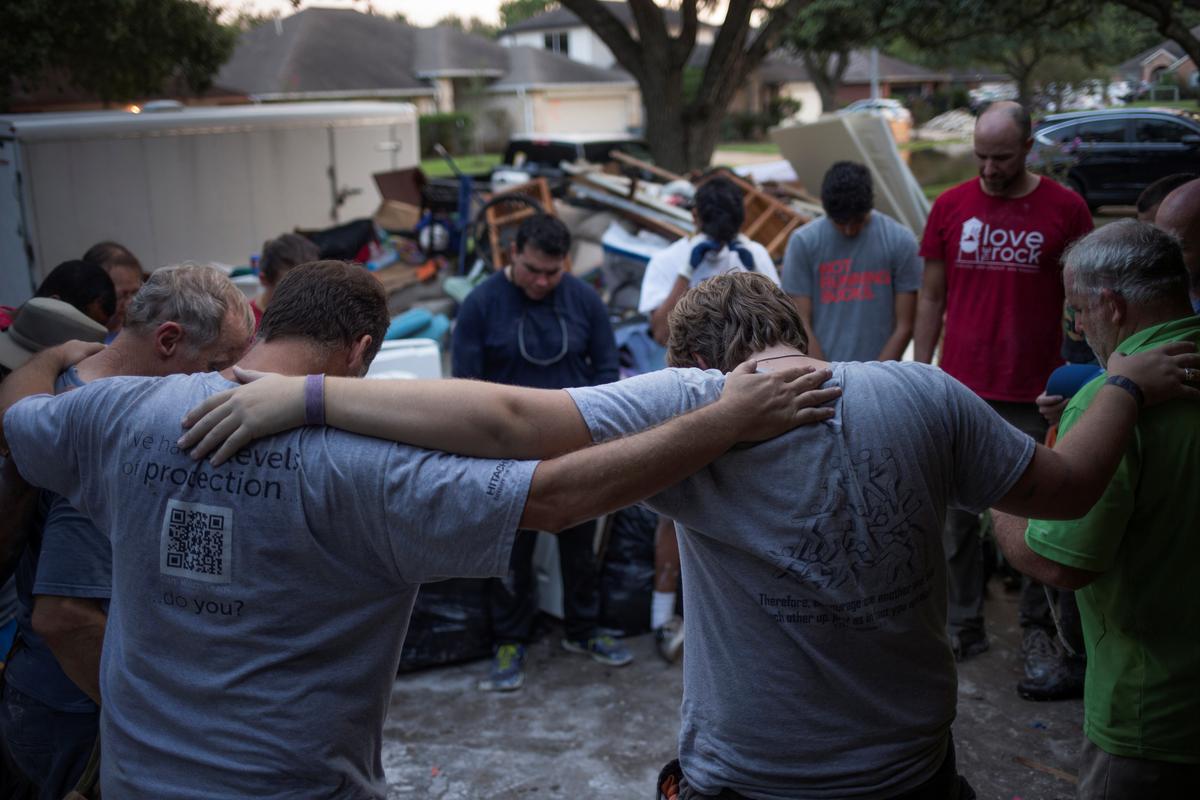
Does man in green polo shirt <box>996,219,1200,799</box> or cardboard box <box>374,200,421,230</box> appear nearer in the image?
man in green polo shirt <box>996,219,1200,799</box>

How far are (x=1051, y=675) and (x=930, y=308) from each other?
1.73m

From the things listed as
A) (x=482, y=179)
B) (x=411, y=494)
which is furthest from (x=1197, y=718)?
(x=482, y=179)

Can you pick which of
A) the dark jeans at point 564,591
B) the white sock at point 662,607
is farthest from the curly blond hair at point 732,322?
the white sock at point 662,607

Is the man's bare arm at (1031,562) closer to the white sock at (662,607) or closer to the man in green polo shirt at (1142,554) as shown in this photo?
the man in green polo shirt at (1142,554)

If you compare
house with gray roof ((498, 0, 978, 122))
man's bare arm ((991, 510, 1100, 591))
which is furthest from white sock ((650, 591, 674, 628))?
house with gray roof ((498, 0, 978, 122))

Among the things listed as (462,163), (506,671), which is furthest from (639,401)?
(462,163)

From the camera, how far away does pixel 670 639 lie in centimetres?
515

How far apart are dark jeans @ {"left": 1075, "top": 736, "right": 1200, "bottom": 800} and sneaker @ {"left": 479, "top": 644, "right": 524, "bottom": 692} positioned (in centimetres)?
303

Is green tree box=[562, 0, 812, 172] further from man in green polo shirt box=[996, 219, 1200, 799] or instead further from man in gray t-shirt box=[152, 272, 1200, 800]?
man in gray t-shirt box=[152, 272, 1200, 800]

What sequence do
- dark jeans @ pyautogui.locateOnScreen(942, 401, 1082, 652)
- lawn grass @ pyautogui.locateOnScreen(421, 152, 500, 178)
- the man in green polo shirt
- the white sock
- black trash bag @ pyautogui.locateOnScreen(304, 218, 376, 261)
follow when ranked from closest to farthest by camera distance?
the man in green polo shirt, dark jeans @ pyautogui.locateOnScreen(942, 401, 1082, 652), the white sock, black trash bag @ pyautogui.locateOnScreen(304, 218, 376, 261), lawn grass @ pyautogui.locateOnScreen(421, 152, 500, 178)

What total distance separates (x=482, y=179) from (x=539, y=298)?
957cm

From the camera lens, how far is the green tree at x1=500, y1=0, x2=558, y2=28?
67.6 m

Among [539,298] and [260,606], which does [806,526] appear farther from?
[539,298]

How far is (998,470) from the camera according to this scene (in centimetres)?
198
